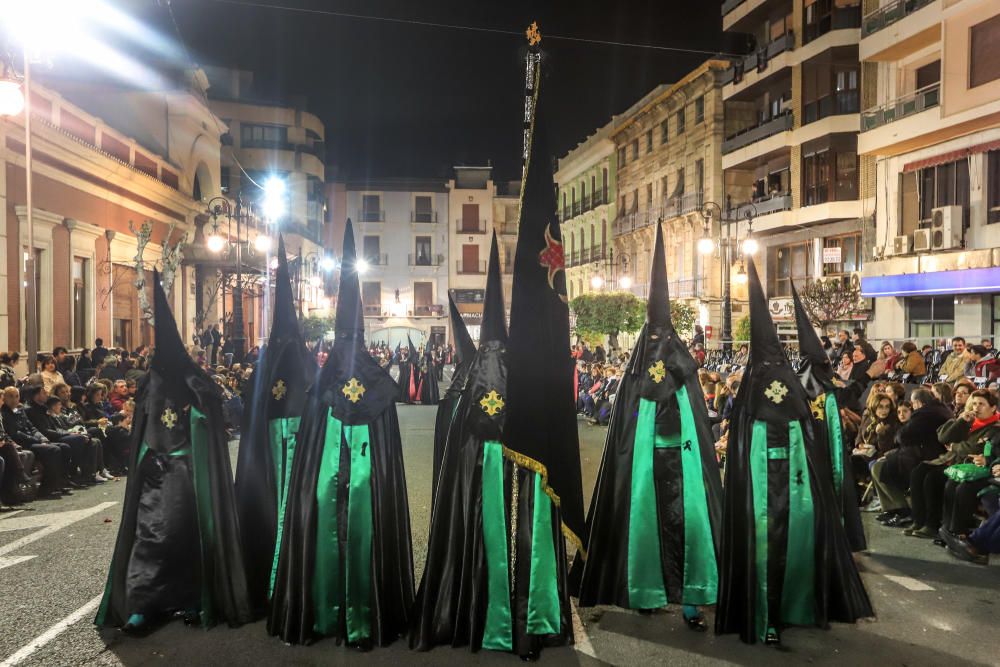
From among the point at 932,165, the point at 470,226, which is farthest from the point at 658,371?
the point at 470,226

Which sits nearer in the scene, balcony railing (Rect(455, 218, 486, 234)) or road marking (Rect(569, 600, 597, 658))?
road marking (Rect(569, 600, 597, 658))

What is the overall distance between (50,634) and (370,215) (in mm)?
55975

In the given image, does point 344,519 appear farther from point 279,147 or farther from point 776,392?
point 279,147

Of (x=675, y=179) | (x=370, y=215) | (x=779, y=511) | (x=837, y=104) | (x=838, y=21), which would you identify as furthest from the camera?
(x=370, y=215)

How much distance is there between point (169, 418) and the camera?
5668 mm

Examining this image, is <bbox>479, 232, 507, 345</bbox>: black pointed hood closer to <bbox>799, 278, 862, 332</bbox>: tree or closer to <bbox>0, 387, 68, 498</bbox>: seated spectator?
<bbox>0, 387, 68, 498</bbox>: seated spectator

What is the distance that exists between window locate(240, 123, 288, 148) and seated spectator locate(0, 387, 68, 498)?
40946 millimetres

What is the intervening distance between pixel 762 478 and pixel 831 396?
203cm

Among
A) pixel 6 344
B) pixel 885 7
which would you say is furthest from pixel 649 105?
pixel 6 344

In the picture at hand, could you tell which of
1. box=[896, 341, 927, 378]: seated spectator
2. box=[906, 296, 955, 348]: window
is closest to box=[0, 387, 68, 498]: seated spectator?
box=[896, 341, 927, 378]: seated spectator

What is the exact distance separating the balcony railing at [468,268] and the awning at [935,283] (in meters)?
38.1

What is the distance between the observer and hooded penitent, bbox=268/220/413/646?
5.30m

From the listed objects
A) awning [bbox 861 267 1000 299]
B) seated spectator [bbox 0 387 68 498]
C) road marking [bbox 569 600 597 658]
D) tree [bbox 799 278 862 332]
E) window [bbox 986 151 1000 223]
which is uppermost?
window [bbox 986 151 1000 223]

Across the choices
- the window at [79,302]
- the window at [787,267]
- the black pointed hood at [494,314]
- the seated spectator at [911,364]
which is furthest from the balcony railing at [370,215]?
the black pointed hood at [494,314]
